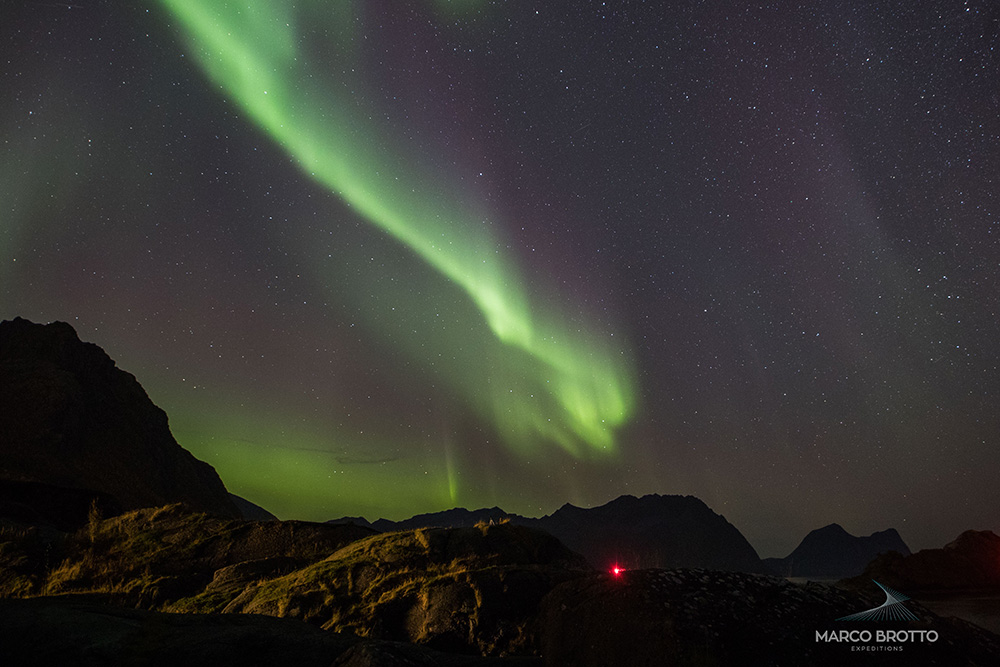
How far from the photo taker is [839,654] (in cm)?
620

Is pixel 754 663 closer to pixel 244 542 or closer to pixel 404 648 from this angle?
pixel 404 648

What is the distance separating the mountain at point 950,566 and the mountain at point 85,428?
125 meters

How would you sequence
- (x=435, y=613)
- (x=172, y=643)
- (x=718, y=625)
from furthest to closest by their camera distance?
(x=435, y=613) → (x=718, y=625) → (x=172, y=643)

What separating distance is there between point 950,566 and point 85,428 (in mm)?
173721

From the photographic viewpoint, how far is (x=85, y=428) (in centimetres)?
12225

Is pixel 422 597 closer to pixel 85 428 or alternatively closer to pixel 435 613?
pixel 435 613

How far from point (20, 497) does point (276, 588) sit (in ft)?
88.3

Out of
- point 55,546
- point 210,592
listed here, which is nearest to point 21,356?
point 55,546

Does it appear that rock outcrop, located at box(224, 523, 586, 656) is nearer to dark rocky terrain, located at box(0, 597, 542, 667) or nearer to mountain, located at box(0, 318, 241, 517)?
dark rocky terrain, located at box(0, 597, 542, 667)

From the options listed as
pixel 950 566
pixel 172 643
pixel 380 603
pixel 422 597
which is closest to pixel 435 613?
pixel 422 597

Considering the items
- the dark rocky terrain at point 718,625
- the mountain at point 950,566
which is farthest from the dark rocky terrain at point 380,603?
the mountain at point 950,566

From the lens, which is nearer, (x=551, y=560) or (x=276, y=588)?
(x=276, y=588)

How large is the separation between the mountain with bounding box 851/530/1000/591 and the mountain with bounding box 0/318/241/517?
411 feet

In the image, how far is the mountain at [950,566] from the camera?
88562 millimetres
